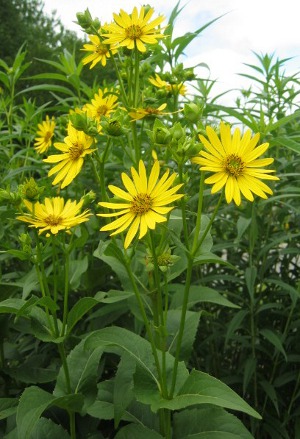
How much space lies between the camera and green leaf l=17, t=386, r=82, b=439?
3.85 ft

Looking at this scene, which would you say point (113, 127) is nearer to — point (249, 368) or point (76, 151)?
point (76, 151)

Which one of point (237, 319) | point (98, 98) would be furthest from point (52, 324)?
point (98, 98)

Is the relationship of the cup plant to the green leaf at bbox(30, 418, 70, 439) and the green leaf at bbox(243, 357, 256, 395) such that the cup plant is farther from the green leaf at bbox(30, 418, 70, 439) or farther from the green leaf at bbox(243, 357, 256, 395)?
the green leaf at bbox(243, 357, 256, 395)

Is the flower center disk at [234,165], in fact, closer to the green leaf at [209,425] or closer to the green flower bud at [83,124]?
the green flower bud at [83,124]

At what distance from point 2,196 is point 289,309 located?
1025 mm

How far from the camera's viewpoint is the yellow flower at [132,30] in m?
1.34

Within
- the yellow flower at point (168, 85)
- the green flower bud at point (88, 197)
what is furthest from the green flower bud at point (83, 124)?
the yellow flower at point (168, 85)

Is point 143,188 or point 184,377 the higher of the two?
point 143,188

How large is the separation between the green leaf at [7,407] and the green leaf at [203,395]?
0.51 meters

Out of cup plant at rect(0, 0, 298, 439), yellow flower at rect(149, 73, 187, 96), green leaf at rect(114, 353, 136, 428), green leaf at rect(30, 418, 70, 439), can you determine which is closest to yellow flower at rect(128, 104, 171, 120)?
cup plant at rect(0, 0, 298, 439)

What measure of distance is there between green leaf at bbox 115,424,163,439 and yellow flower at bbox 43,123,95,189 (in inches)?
23.0

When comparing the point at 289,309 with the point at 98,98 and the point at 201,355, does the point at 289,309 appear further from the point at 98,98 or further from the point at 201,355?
the point at 98,98

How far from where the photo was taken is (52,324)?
137 centimetres

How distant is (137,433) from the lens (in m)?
1.24
